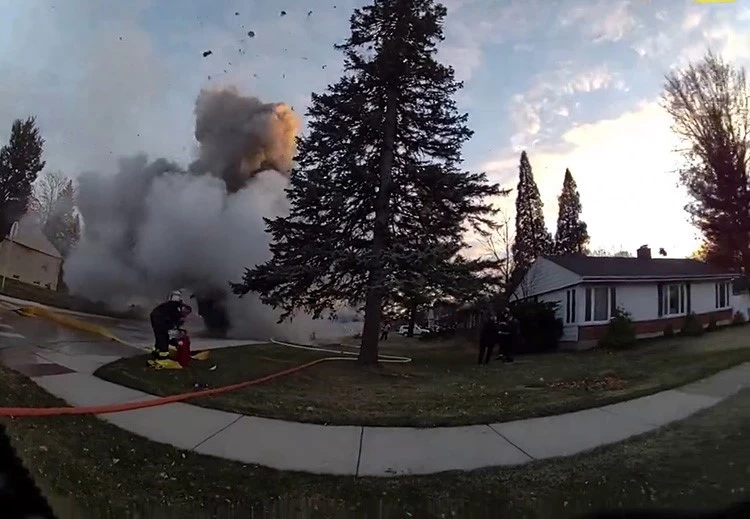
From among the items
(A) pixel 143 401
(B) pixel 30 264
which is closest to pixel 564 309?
(A) pixel 143 401

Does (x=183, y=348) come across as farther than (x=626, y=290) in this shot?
No

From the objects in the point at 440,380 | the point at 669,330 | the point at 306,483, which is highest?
the point at 669,330

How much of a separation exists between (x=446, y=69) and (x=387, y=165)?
50cm

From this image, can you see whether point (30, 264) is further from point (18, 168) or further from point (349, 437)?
point (349, 437)

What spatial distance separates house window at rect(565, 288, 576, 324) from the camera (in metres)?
2.04

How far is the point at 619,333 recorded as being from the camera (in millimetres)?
2072

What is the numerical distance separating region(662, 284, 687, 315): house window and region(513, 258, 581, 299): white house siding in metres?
0.37

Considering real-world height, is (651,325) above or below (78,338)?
above

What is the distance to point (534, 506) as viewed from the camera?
67.4 inches

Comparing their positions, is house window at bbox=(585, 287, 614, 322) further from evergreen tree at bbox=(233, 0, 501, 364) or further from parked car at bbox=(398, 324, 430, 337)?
parked car at bbox=(398, 324, 430, 337)

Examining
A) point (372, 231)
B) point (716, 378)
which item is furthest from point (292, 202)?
point (716, 378)

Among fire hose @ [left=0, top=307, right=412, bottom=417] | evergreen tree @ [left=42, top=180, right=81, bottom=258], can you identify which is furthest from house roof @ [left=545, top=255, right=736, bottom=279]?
evergreen tree @ [left=42, top=180, right=81, bottom=258]

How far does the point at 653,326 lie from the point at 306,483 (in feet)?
4.81

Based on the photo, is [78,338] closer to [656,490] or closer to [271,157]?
[271,157]
